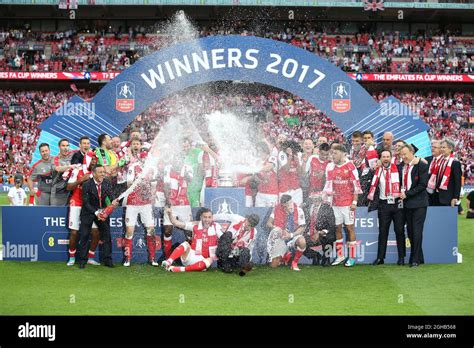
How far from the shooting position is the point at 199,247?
994cm

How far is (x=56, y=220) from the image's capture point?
10.7 meters

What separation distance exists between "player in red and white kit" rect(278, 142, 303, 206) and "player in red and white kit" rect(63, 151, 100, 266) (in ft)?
9.32

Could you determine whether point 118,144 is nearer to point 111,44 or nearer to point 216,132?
point 216,132

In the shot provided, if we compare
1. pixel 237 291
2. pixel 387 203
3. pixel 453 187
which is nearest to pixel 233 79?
pixel 387 203

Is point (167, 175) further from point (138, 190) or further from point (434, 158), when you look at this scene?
point (434, 158)

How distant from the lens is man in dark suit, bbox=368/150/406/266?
10.3 m

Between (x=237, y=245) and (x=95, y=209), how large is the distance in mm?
2003

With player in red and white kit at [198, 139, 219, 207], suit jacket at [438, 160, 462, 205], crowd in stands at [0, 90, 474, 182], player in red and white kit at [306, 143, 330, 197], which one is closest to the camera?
player in red and white kit at [306, 143, 330, 197]

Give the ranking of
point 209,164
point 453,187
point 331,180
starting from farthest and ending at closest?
point 209,164 → point 453,187 → point 331,180

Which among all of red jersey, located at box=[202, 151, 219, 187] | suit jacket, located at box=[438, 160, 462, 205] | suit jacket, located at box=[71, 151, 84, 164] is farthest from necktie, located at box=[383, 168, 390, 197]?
suit jacket, located at box=[71, 151, 84, 164]

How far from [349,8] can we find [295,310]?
33.4 metres

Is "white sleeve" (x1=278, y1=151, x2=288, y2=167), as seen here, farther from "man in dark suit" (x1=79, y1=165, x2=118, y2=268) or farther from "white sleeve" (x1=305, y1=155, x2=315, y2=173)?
"man in dark suit" (x1=79, y1=165, x2=118, y2=268)

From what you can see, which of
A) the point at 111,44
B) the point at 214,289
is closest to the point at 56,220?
the point at 214,289
